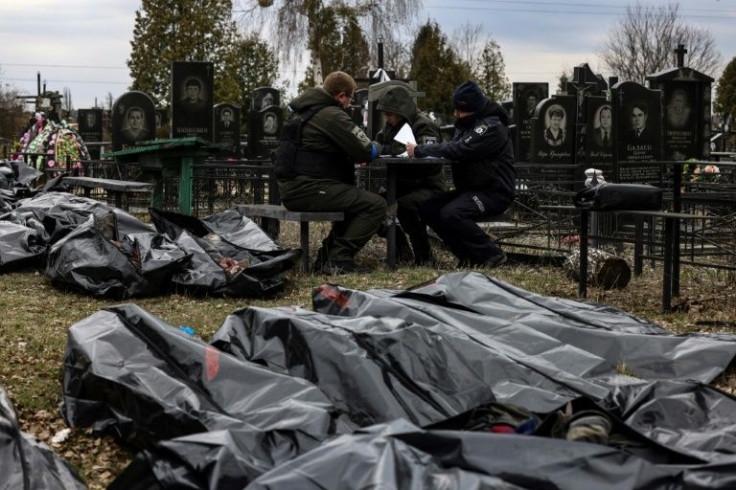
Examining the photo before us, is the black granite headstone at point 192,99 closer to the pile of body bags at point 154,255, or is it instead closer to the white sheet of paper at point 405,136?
the white sheet of paper at point 405,136

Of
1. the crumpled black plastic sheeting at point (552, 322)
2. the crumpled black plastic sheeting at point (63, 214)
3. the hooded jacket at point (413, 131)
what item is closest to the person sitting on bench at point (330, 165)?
the hooded jacket at point (413, 131)

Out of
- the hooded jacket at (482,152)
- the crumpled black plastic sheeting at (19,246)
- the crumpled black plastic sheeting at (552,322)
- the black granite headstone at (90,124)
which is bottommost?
the crumpled black plastic sheeting at (552,322)

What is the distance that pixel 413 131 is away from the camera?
10867mm

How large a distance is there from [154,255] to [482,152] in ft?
9.88

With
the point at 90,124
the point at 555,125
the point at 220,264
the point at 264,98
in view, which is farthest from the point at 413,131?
the point at 90,124

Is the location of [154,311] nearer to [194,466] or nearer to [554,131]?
[194,466]

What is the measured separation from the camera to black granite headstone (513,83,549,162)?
922 inches

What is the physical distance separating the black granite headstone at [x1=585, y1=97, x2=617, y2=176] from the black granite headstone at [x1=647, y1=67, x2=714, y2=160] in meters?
0.82

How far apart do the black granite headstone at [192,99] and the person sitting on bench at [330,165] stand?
9496mm

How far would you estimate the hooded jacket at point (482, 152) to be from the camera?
971 centimetres

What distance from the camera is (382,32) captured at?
4050 centimetres

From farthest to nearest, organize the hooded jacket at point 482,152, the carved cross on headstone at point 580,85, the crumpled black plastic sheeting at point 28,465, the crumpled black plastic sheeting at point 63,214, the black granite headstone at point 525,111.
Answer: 1. the black granite headstone at point 525,111
2. the carved cross on headstone at point 580,85
3. the hooded jacket at point 482,152
4. the crumpled black plastic sheeting at point 63,214
5. the crumpled black plastic sheeting at point 28,465

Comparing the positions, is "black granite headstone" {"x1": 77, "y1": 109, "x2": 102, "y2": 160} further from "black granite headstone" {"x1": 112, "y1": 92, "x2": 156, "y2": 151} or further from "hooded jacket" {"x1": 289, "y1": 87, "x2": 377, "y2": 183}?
"hooded jacket" {"x1": 289, "y1": 87, "x2": 377, "y2": 183}

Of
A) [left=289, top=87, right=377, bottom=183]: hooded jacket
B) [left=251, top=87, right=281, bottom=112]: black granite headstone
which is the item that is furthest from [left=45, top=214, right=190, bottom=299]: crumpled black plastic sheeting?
[left=251, top=87, right=281, bottom=112]: black granite headstone
